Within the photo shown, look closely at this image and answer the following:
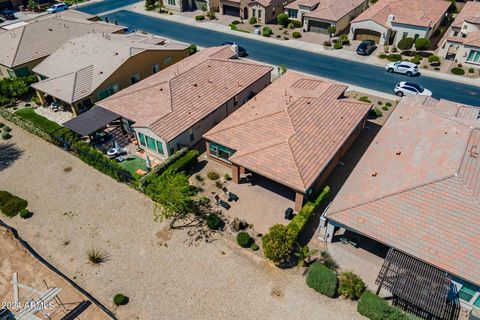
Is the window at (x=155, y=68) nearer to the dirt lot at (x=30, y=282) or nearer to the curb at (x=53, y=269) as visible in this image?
the curb at (x=53, y=269)

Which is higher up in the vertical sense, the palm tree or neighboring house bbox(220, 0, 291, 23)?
neighboring house bbox(220, 0, 291, 23)

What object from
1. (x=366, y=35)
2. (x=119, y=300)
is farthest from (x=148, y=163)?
(x=366, y=35)

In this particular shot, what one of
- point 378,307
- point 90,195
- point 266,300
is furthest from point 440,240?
point 90,195

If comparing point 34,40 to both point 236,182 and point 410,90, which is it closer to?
point 236,182

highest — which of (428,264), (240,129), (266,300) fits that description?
(240,129)

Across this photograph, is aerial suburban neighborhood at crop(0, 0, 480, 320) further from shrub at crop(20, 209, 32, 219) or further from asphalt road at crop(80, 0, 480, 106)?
asphalt road at crop(80, 0, 480, 106)

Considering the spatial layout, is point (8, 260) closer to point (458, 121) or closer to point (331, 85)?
point (331, 85)

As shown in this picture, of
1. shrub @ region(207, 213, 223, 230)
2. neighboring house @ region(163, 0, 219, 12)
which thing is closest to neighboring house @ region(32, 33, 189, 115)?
shrub @ region(207, 213, 223, 230)
